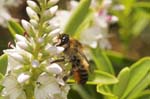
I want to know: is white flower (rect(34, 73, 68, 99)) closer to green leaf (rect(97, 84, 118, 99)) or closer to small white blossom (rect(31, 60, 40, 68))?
small white blossom (rect(31, 60, 40, 68))

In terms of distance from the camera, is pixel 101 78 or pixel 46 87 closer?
pixel 46 87

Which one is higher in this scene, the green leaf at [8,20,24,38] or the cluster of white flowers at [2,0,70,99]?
the green leaf at [8,20,24,38]

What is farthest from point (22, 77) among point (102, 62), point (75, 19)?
point (75, 19)

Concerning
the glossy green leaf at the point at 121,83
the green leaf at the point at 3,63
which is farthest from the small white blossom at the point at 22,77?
the glossy green leaf at the point at 121,83

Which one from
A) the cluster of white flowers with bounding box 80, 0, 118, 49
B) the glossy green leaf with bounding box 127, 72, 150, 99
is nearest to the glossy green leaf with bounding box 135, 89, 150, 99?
the glossy green leaf with bounding box 127, 72, 150, 99

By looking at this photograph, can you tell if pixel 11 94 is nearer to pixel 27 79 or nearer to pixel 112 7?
pixel 27 79

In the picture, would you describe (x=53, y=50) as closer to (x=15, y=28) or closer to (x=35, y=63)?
(x=35, y=63)
